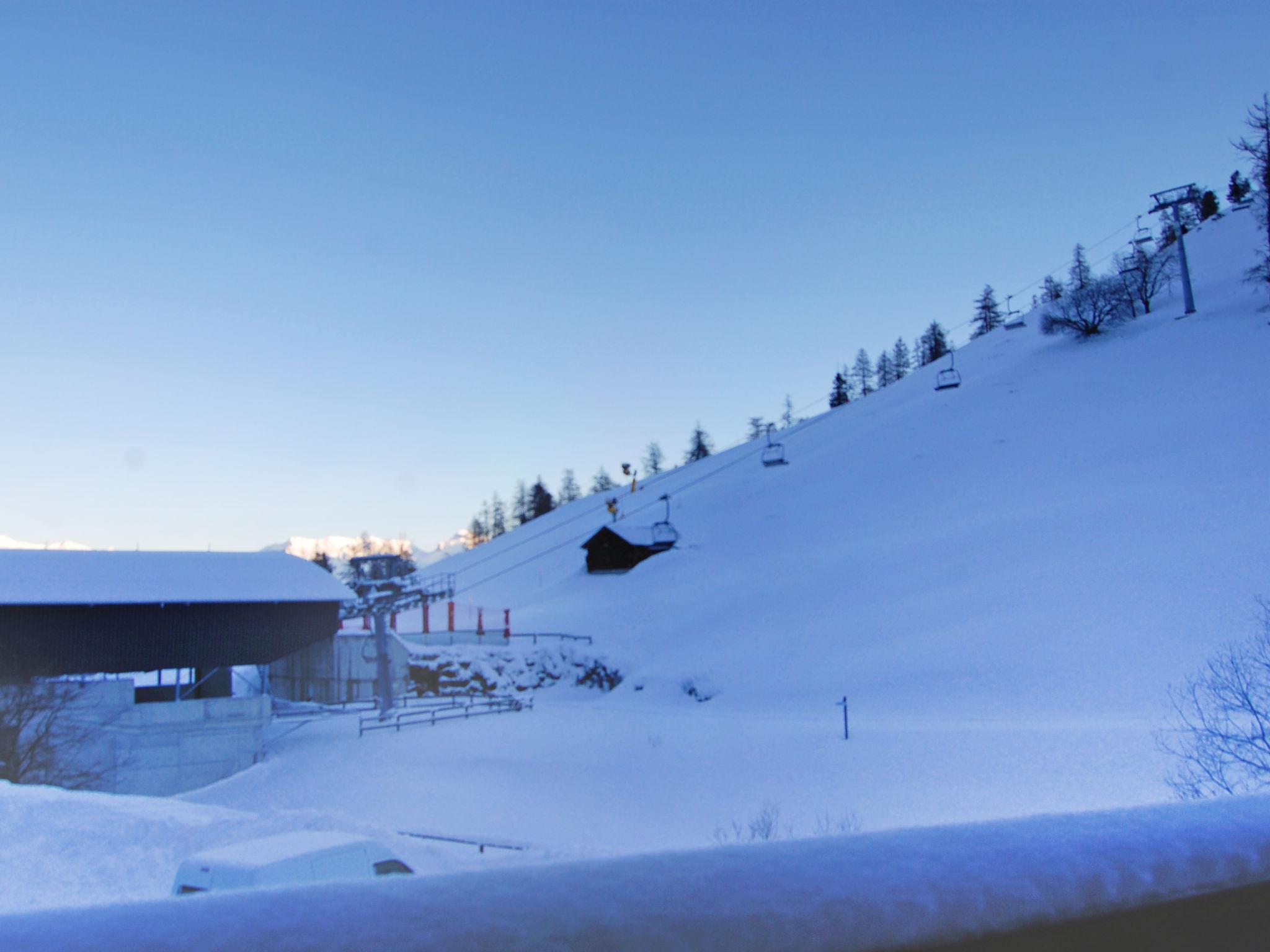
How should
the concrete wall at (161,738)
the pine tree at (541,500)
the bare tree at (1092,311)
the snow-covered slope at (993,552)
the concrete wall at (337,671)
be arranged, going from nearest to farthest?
the snow-covered slope at (993,552), the concrete wall at (161,738), the concrete wall at (337,671), the bare tree at (1092,311), the pine tree at (541,500)

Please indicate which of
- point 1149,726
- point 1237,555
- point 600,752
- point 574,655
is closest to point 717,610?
point 574,655

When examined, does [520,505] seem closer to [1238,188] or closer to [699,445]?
[699,445]

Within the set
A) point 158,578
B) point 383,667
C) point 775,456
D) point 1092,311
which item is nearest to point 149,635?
point 158,578

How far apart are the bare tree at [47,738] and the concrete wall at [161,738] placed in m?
0.08

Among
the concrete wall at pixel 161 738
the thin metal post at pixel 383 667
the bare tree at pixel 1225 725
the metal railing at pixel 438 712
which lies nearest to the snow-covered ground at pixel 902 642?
the bare tree at pixel 1225 725

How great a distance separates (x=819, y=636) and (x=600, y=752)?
1166 cm

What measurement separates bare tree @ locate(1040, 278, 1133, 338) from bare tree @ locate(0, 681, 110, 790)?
227ft

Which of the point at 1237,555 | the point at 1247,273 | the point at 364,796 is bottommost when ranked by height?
the point at 364,796

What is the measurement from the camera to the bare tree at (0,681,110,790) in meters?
23.3

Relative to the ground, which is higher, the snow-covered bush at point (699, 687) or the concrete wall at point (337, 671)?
the concrete wall at point (337, 671)

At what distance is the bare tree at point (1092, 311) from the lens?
69.7m

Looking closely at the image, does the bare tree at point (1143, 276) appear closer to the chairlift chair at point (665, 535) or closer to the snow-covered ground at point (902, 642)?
the snow-covered ground at point (902, 642)

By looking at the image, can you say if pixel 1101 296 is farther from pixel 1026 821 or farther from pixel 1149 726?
pixel 1026 821

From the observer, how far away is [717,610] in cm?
4209
